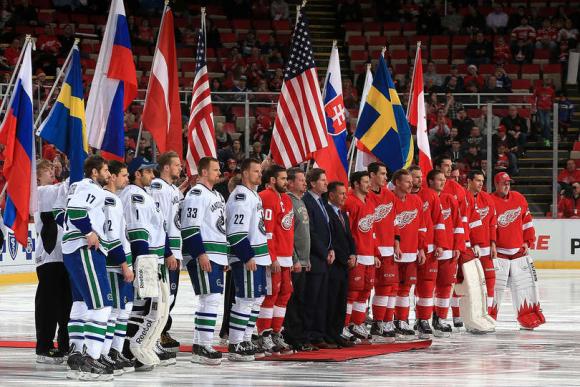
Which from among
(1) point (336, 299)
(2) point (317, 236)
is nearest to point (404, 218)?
(1) point (336, 299)

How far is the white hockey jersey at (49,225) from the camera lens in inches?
552

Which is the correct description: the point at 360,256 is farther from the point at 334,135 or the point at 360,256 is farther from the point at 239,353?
the point at 334,135

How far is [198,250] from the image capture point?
13.8 metres

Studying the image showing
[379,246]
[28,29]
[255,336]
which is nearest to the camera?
[255,336]

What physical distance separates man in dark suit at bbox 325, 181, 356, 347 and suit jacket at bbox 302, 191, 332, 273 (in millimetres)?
177

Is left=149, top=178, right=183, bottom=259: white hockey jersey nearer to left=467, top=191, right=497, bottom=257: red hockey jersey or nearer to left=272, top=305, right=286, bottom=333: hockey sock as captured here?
left=272, top=305, right=286, bottom=333: hockey sock

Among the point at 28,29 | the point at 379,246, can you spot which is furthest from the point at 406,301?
the point at 28,29

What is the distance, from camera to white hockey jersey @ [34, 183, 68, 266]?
46.0 feet

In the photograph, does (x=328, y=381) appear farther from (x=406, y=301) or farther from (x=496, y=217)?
(x=496, y=217)

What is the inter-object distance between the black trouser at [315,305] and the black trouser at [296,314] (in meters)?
0.07

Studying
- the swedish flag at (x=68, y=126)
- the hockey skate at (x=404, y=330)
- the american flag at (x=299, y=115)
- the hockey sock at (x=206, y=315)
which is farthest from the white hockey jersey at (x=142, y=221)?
the hockey skate at (x=404, y=330)

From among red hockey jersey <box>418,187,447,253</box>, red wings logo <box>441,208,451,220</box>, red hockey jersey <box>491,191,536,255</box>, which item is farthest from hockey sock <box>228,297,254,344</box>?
red hockey jersey <box>491,191,536,255</box>

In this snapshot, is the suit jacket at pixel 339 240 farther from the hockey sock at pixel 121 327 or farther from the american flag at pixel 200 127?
the hockey sock at pixel 121 327

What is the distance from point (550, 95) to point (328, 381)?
20414 millimetres
